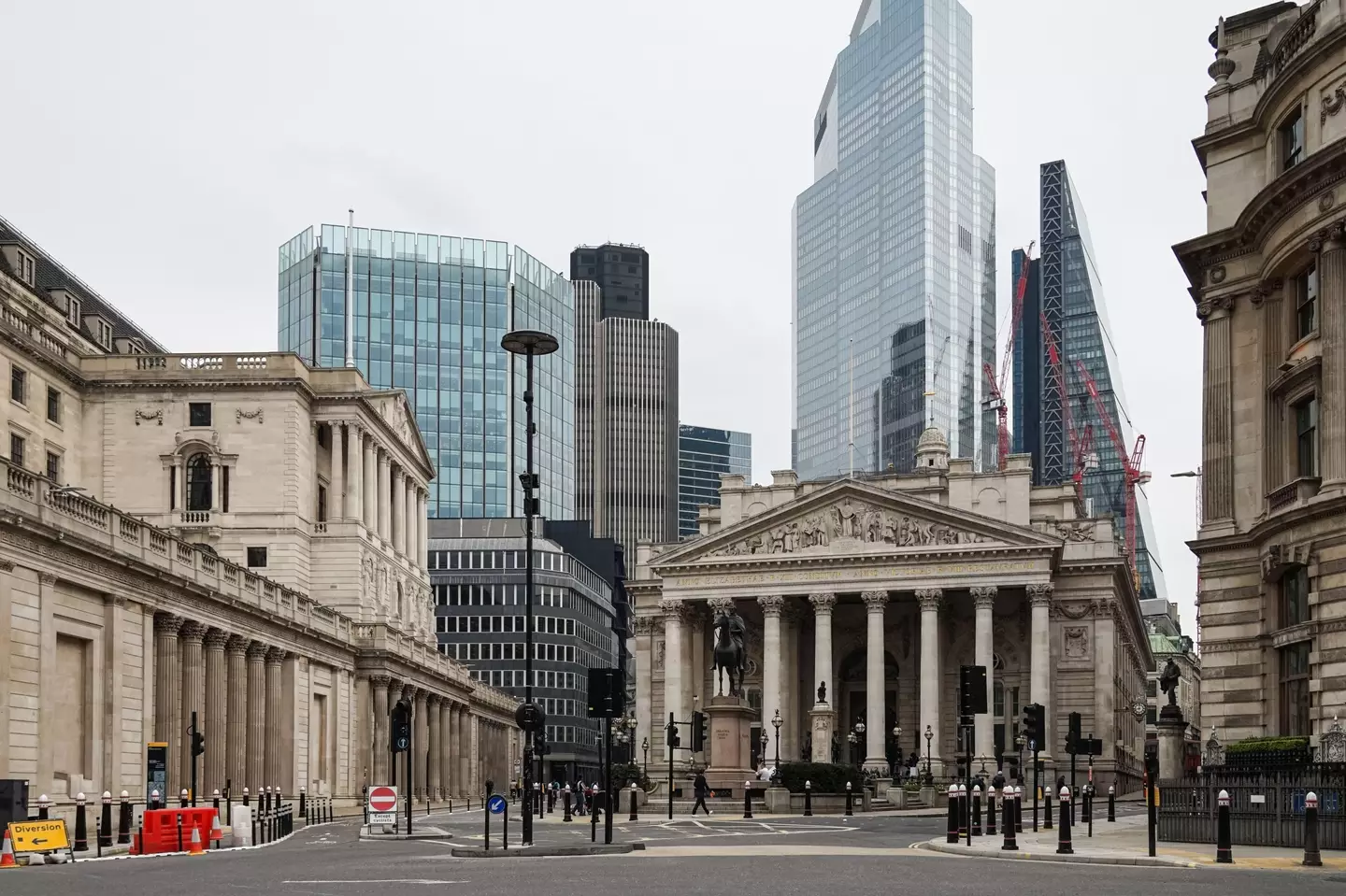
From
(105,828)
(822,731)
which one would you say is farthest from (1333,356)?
(822,731)

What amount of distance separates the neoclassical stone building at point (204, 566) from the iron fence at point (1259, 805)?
92.0ft

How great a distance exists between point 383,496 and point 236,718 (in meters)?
36.7

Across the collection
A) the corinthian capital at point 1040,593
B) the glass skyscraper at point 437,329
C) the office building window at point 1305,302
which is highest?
the glass skyscraper at point 437,329

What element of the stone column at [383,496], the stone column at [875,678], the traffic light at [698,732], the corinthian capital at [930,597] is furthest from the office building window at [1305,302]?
the stone column at [875,678]

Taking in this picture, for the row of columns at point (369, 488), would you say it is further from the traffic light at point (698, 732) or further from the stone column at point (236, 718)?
the stone column at point (236, 718)

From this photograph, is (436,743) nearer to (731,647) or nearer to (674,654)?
(674,654)

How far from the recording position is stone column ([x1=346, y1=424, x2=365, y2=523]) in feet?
306

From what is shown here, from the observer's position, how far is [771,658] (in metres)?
112

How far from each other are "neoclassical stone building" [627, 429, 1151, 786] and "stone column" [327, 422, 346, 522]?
2601 cm

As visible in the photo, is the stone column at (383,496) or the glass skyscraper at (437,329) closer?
the stone column at (383,496)

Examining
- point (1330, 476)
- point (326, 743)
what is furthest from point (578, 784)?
point (1330, 476)

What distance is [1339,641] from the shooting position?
3975cm

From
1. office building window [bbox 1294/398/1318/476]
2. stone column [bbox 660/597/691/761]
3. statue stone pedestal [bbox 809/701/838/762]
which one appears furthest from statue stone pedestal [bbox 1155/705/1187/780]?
stone column [bbox 660/597/691/761]

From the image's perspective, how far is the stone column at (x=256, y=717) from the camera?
2640 inches
